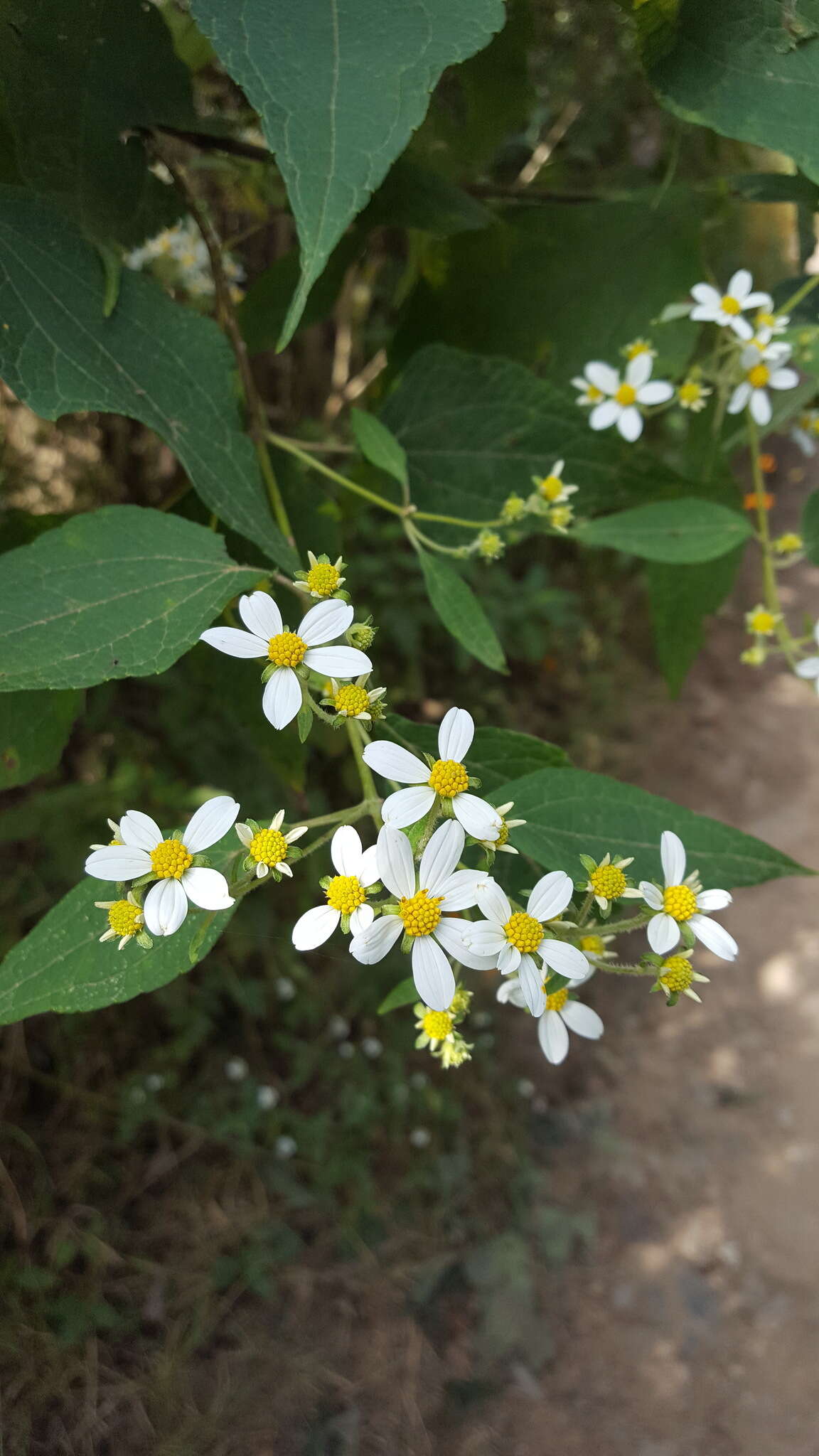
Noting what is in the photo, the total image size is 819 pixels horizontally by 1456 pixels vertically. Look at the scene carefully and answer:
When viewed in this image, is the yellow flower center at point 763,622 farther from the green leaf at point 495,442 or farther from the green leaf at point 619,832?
the green leaf at point 619,832

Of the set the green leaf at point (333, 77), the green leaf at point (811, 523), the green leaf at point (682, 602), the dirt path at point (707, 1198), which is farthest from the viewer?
the dirt path at point (707, 1198)

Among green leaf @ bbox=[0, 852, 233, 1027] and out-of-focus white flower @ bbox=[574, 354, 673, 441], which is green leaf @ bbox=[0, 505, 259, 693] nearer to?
green leaf @ bbox=[0, 852, 233, 1027]

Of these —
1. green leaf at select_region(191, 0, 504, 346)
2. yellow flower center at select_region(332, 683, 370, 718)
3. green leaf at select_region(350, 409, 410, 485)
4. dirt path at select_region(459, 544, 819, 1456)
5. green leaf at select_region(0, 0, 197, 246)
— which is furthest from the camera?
dirt path at select_region(459, 544, 819, 1456)

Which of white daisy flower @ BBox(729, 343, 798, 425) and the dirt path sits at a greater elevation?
white daisy flower @ BBox(729, 343, 798, 425)

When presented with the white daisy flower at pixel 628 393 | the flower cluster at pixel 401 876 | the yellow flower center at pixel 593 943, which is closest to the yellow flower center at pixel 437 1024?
the flower cluster at pixel 401 876

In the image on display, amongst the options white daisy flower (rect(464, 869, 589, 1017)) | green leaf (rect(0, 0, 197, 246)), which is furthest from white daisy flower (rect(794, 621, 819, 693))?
green leaf (rect(0, 0, 197, 246))

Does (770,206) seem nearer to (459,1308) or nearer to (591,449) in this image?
(591,449)

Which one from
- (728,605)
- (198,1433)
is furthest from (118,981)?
(728,605)
